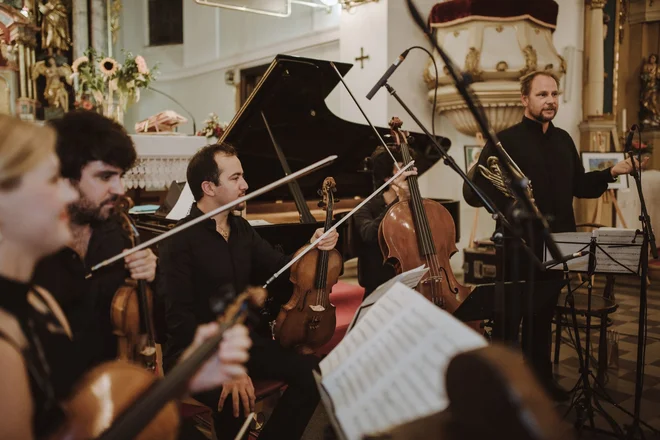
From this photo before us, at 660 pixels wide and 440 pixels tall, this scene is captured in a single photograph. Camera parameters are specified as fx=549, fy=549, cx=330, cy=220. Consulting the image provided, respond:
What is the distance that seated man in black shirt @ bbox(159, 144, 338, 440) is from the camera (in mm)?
2166

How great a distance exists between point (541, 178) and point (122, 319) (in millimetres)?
2477

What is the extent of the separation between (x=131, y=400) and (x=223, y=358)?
236mm

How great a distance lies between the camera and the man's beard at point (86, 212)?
1.77 meters

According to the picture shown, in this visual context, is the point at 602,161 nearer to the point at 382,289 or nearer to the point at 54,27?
the point at 382,289

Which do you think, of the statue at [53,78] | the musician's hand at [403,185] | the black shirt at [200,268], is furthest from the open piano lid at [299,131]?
the statue at [53,78]

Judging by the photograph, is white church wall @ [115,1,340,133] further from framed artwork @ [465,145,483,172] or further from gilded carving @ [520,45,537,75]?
gilded carving @ [520,45,537,75]

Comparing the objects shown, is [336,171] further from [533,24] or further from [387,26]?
[533,24]

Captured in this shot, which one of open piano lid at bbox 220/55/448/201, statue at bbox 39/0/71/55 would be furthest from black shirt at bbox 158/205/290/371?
statue at bbox 39/0/71/55

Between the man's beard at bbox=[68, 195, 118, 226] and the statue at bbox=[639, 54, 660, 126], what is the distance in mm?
8802

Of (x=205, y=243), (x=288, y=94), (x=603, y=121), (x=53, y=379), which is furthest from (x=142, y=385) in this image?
(x=603, y=121)

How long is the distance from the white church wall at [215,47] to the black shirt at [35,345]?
6.93 metres

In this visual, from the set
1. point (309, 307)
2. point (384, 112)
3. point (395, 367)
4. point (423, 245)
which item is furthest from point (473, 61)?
point (395, 367)

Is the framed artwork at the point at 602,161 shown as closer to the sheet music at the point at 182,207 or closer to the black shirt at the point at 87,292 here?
the sheet music at the point at 182,207

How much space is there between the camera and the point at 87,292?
1678 mm
